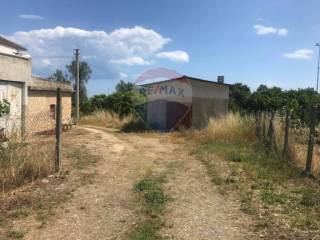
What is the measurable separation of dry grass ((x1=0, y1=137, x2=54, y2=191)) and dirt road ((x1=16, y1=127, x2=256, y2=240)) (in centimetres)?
102

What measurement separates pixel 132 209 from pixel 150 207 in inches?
11.7

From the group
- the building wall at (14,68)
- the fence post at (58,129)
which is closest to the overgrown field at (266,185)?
the fence post at (58,129)

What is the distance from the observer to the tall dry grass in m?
15.1

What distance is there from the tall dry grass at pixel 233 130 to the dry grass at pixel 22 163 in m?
8.44

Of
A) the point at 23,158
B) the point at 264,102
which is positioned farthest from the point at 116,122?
the point at 23,158

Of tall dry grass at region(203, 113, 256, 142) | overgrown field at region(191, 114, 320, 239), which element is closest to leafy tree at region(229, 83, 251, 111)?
tall dry grass at region(203, 113, 256, 142)

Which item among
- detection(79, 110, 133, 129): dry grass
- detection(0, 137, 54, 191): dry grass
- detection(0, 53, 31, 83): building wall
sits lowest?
detection(79, 110, 133, 129): dry grass

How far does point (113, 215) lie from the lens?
6020 mm

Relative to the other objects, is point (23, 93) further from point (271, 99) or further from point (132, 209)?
point (271, 99)

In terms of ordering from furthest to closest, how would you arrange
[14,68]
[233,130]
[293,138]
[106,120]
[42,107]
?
[106,120]
[42,107]
[233,130]
[14,68]
[293,138]

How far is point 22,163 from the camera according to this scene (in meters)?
7.39

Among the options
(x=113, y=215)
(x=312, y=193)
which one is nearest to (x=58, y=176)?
(x=113, y=215)

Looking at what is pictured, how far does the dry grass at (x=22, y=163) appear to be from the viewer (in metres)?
7.05

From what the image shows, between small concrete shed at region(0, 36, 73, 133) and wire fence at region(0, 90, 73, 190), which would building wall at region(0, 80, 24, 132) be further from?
wire fence at region(0, 90, 73, 190)
